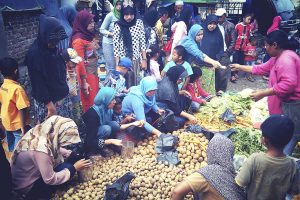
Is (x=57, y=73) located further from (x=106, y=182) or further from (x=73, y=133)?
(x=106, y=182)

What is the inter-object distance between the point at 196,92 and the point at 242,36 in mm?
2964

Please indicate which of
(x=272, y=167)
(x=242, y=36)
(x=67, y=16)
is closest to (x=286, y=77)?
(x=272, y=167)

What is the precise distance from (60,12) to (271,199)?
6616 millimetres

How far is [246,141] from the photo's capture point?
496cm

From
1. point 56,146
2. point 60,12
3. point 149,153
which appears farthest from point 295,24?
point 56,146

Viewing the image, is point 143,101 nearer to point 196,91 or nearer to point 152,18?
point 196,91

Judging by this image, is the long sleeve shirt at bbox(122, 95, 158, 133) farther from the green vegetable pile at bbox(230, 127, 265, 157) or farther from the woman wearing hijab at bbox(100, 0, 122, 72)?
the woman wearing hijab at bbox(100, 0, 122, 72)

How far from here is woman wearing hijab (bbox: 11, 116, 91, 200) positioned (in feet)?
11.4

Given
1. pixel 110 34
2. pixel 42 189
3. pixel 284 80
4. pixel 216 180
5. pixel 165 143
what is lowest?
pixel 42 189

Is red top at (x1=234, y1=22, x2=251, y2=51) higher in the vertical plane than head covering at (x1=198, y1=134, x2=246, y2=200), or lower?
higher

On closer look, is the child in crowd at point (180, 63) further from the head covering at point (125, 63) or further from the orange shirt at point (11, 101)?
the orange shirt at point (11, 101)

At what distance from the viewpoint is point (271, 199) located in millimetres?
2883

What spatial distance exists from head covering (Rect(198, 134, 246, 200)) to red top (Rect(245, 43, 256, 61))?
6.58 metres

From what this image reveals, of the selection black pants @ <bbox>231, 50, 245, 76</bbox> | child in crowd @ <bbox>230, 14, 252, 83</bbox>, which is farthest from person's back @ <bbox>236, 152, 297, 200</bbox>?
black pants @ <bbox>231, 50, 245, 76</bbox>
